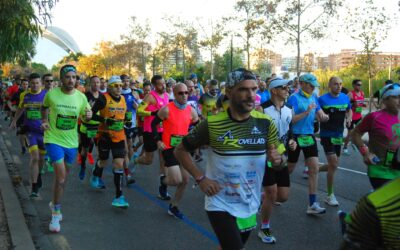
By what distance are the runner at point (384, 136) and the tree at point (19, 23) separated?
4.58 meters

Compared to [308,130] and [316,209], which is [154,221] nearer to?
[316,209]

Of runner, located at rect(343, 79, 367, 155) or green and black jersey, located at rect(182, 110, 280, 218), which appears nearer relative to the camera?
green and black jersey, located at rect(182, 110, 280, 218)

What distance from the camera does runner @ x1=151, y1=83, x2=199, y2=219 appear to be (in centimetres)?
646

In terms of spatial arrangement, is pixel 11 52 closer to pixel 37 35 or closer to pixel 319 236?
pixel 37 35

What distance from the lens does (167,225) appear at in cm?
616

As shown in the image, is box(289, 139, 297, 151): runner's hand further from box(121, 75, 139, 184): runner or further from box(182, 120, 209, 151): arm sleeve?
box(121, 75, 139, 184): runner

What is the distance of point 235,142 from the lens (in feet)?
10.8

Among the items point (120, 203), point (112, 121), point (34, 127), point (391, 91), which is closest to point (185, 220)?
point (120, 203)

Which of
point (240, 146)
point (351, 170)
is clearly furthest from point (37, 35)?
point (351, 170)

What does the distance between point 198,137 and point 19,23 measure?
13.5ft

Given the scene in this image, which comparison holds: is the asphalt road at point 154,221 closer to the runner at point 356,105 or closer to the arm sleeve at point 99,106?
the arm sleeve at point 99,106

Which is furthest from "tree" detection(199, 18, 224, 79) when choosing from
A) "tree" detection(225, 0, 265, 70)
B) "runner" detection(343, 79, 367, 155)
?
"runner" detection(343, 79, 367, 155)

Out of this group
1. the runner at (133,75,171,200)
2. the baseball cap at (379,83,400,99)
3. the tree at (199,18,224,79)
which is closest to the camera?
the baseball cap at (379,83,400,99)

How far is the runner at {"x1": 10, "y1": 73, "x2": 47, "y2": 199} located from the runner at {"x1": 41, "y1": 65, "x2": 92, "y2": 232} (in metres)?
1.61
